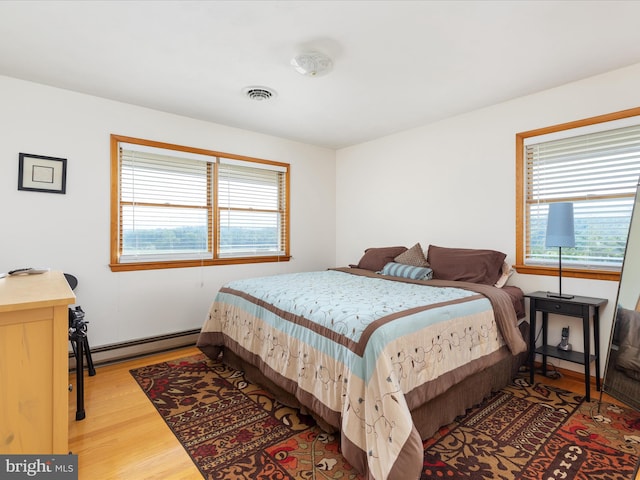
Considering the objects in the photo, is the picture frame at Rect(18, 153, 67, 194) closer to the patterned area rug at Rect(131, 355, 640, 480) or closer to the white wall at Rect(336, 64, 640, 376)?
the patterned area rug at Rect(131, 355, 640, 480)

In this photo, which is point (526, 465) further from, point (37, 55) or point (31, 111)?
point (31, 111)

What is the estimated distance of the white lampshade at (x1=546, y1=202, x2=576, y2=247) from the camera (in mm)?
2582

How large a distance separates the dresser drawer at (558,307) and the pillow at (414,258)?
1.04 m

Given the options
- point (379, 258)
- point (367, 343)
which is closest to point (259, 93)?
point (379, 258)

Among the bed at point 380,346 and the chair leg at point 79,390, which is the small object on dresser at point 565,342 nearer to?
the bed at point 380,346

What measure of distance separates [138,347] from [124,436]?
147cm

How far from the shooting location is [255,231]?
4312 millimetres

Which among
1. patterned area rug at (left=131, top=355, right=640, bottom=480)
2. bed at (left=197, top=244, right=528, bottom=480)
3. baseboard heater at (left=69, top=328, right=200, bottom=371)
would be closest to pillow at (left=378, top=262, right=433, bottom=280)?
bed at (left=197, top=244, right=528, bottom=480)

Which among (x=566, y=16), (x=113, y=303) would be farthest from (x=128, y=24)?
(x=566, y=16)

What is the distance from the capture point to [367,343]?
5.52 feet

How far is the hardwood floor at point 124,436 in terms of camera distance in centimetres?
172

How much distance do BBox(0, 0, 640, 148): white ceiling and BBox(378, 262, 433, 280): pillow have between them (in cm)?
163

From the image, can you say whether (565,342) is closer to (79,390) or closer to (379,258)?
(379,258)

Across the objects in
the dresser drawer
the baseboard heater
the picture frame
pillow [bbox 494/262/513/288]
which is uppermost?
the picture frame
